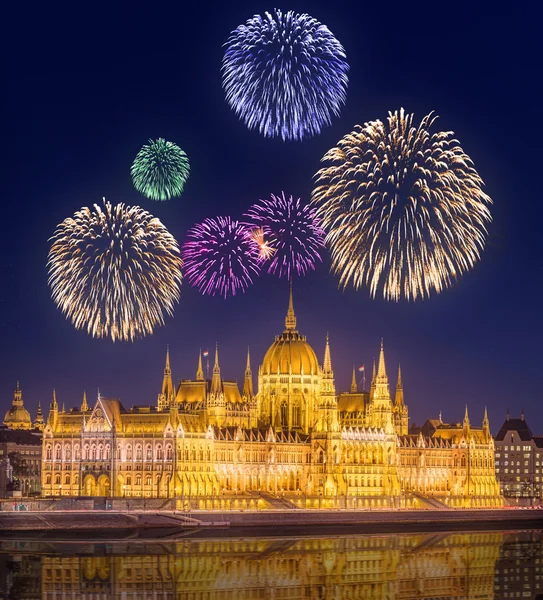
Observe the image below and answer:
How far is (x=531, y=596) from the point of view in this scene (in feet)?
402

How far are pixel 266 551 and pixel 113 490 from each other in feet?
149

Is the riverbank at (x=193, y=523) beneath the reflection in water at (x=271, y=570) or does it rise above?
above

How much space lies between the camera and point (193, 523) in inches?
6954

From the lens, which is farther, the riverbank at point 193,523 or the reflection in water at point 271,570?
the riverbank at point 193,523

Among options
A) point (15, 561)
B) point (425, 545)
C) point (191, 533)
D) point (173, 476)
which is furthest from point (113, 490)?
point (15, 561)

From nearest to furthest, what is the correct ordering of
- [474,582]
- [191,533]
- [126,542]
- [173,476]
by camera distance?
[474,582]
[126,542]
[191,533]
[173,476]

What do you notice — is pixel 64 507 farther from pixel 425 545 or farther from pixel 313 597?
pixel 313 597

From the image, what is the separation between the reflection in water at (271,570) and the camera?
124 meters

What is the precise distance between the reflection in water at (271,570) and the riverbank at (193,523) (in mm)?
9840

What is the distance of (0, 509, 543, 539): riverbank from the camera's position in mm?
166375

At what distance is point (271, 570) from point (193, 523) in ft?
137

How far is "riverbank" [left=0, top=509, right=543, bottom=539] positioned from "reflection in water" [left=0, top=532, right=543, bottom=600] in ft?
32.3

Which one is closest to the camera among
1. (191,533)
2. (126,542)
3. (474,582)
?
(474,582)

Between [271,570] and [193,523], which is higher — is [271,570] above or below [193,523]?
below
